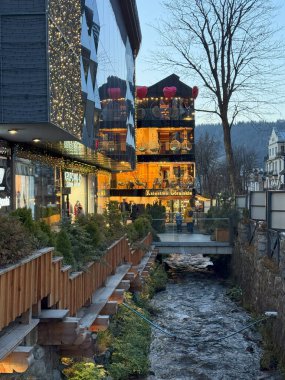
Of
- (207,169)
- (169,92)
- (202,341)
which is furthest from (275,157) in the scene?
(202,341)

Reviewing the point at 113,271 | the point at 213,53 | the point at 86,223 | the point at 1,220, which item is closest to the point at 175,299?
the point at 113,271

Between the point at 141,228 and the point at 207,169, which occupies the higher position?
the point at 207,169


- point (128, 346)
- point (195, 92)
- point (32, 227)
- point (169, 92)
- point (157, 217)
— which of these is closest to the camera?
point (32, 227)

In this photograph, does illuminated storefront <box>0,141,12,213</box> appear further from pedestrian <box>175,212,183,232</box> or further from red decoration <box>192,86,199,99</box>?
red decoration <box>192,86,199,99</box>

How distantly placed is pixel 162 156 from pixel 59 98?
42280mm

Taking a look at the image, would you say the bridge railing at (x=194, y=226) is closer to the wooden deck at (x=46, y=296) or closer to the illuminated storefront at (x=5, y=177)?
the illuminated storefront at (x=5, y=177)

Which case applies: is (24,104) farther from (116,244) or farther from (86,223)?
(116,244)

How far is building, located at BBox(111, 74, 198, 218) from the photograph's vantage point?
56.6 m

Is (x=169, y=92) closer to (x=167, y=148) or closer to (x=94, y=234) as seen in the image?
(x=167, y=148)

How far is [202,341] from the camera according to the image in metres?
19.1

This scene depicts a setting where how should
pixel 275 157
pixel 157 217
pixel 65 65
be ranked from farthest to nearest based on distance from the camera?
pixel 275 157, pixel 157 217, pixel 65 65

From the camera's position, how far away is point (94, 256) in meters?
11.9

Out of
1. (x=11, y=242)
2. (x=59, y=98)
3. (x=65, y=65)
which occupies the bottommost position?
(x=11, y=242)

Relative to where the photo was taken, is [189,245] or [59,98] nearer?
[59,98]
